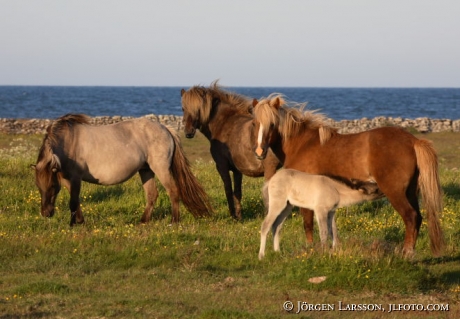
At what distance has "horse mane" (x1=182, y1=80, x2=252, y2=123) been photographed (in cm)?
1290

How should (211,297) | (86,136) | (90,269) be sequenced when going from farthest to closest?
(86,136), (90,269), (211,297)

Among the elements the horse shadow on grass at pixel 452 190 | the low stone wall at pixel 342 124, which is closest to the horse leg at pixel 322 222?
the horse shadow on grass at pixel 452 190

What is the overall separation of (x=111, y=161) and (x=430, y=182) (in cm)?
530

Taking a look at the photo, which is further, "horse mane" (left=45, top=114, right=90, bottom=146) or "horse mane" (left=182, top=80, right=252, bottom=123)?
"horse mane" (left=182, top=80, right=252, bottom=123)

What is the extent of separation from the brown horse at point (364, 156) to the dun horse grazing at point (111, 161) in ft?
8.45

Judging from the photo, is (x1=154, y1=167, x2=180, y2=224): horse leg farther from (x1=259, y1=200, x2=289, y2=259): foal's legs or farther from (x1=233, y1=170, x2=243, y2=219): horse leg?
(x1=259, y1=200, x2=289, y2=259): foal's legs

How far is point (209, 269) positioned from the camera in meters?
8.90

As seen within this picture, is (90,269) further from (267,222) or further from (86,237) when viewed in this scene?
(267,222)

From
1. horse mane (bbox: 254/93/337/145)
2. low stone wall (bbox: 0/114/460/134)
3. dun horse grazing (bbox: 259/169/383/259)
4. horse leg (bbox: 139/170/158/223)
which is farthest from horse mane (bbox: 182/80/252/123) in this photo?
low stone wall (bbox: 0/114/460/134)

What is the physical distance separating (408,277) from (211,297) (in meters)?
2.28

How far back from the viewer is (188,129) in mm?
12930

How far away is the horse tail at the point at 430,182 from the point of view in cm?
902

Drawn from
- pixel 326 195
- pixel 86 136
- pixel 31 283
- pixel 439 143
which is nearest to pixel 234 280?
pixel 326 195

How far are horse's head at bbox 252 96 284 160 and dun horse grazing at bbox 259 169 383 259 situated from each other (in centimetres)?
72
